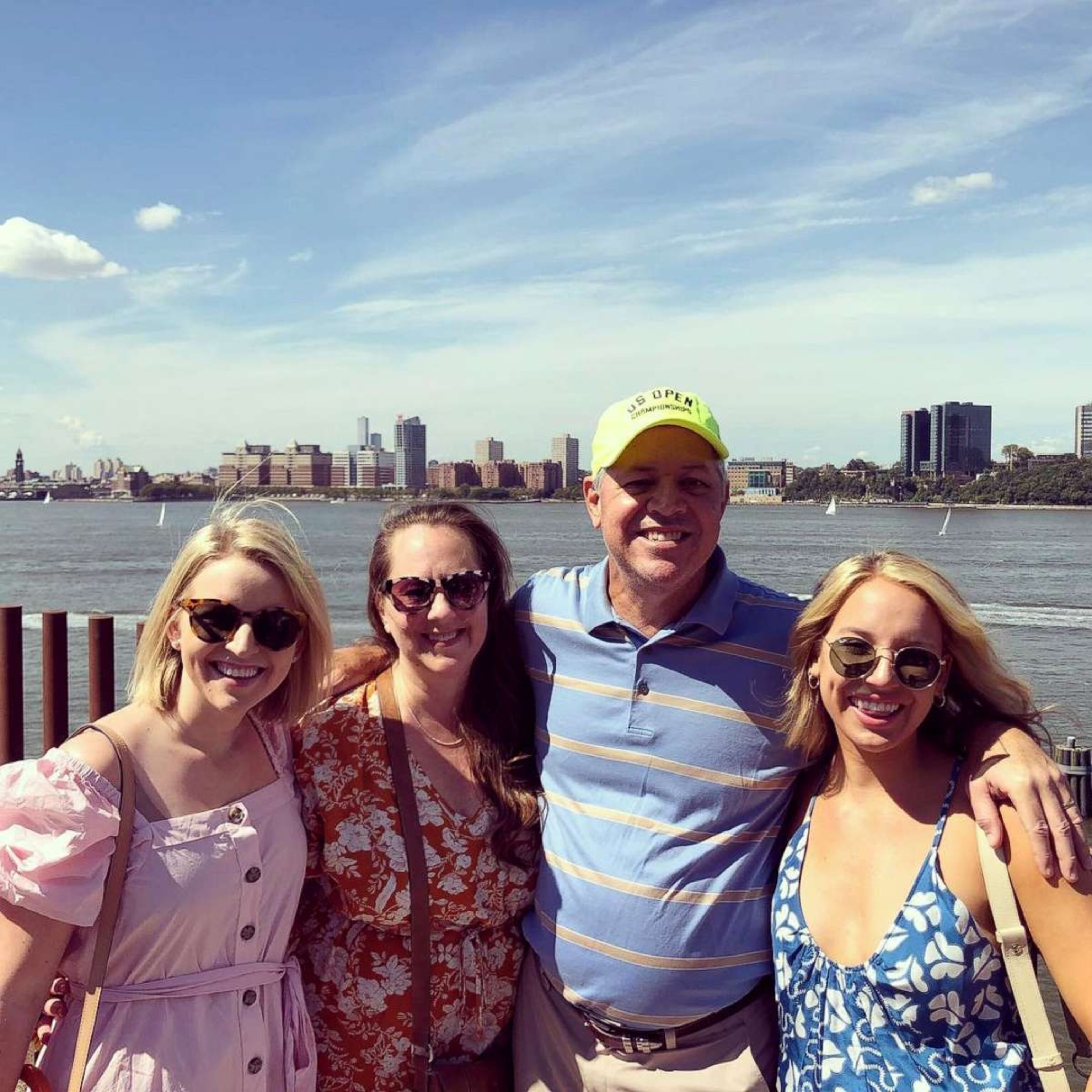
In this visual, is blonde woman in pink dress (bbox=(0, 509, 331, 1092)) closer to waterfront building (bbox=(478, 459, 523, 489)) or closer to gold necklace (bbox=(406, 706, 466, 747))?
gold necklace (bbox=(406, 706, 466, 747))

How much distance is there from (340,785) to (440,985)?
656 millimetres

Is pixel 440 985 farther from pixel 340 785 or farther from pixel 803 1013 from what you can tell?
pixel 803 1013

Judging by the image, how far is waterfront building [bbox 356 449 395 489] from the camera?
140750 mm

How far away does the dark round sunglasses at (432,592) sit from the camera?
340cm

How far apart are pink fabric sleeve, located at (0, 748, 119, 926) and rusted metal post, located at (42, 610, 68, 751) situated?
16.7ft

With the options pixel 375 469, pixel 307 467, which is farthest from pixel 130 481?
pixel 307 467

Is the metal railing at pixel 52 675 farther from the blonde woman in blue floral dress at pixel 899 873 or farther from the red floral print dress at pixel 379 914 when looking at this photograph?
the blonde woman in blue floral dress at pixel 899 873

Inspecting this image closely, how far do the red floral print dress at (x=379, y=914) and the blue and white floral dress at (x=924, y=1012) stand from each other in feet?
3.28

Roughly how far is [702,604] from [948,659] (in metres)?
0.80

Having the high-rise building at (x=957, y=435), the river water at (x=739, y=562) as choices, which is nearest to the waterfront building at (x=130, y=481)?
the river water at (x=739, y=562)

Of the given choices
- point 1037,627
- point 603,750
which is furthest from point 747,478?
point 603,750

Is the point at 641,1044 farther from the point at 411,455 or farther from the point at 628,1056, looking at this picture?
the point at 411,455

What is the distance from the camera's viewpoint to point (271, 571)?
3.08m

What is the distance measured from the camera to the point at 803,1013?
2973 mm
